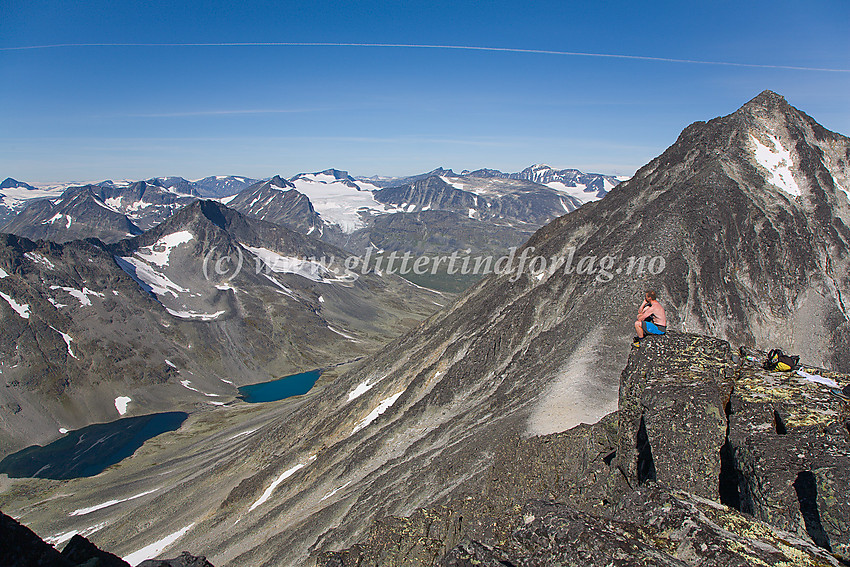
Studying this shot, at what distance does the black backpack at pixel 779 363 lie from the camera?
1373 cm

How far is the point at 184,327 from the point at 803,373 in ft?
665

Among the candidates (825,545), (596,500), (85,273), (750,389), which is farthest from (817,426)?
(85,273)

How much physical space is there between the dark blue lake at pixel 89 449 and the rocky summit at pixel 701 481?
135 meters

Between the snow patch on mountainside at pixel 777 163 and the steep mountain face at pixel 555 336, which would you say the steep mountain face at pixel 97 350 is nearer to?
the steep mountain face at pixel 555 336

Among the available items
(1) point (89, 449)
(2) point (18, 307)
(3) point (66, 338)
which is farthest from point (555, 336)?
(2) point (18, 307)

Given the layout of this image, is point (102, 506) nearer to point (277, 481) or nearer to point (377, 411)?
point (277, 481)

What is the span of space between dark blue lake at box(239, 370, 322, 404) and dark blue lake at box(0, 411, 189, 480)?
2253cm

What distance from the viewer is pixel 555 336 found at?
54.8m

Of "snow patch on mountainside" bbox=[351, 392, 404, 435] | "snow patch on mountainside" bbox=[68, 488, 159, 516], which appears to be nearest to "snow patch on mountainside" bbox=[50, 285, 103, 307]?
"snow patch on mountainside" bbox=[68, 488, 159, 516]

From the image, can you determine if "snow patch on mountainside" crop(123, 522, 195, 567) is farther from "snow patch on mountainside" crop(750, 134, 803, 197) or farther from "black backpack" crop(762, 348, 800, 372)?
"snow patch on mountainside" crop(750, 134, 803, 197)

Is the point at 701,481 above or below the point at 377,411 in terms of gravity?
above

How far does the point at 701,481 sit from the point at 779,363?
4.62 m

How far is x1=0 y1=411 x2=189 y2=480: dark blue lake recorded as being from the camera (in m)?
114

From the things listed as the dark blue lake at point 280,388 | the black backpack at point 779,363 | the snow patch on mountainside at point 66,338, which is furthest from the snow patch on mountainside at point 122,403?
the black backpack at point 779,363
